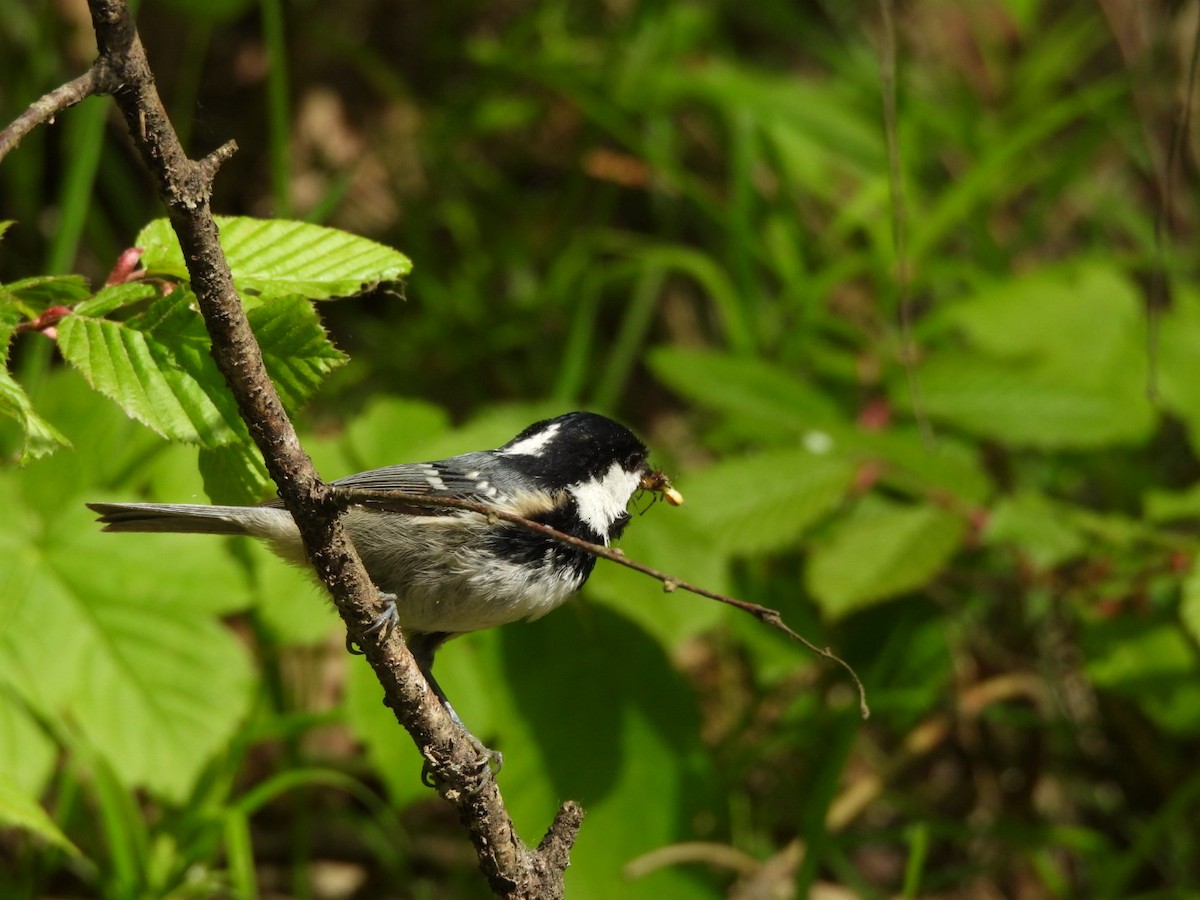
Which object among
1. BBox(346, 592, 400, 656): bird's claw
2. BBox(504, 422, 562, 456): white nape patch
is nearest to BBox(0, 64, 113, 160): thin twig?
BBox(346, 592, 400, 656): bird's claw

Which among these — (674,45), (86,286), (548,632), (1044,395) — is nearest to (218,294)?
(86,286)

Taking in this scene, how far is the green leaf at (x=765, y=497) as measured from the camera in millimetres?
2746

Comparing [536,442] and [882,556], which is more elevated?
[536,442]

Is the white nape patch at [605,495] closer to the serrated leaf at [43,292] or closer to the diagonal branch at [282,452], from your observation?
the diagonal branch at [282,452]

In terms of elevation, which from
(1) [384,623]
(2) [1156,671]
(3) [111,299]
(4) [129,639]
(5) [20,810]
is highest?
(3) [111,299]

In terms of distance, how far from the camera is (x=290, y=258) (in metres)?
1.37

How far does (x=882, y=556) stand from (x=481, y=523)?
4.07ft

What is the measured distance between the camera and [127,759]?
2338 mm

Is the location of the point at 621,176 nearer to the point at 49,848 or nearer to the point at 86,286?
the point at 49,848

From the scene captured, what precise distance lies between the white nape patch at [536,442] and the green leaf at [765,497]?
816 mm

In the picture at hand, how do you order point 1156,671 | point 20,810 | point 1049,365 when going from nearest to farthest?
point 20,810
point 1156,671
point 1049,365

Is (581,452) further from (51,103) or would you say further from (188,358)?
(51,103)

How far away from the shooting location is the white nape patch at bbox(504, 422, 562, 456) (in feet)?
6.24

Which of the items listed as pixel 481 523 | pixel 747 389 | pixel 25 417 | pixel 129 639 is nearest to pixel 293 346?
pixel 25 417
